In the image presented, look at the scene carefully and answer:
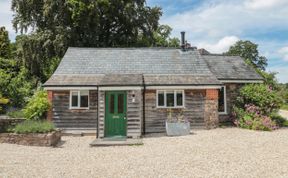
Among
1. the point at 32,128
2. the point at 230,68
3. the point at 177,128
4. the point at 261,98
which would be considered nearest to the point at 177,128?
the point at 177,128

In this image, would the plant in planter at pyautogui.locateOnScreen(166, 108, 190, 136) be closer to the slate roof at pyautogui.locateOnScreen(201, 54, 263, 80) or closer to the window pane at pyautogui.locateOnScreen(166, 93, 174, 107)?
the window pane at pyautogui.locateOnScreen(166, 93, 174, 107)

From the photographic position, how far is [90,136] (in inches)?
683

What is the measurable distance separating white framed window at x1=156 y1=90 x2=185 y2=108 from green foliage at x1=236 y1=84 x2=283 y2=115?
471cm

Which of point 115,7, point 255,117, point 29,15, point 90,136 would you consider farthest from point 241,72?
point 29,15

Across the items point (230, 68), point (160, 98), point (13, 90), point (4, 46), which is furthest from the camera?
point (4, 46)

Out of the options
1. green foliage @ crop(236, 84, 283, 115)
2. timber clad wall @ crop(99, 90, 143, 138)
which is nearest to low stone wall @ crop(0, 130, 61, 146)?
timber clad wall @ crop(99, 90, 143, 138)

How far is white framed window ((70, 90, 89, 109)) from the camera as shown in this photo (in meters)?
17.8

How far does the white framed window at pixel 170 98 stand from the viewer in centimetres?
1795

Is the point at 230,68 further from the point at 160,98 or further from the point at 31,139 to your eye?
the point at 31,139

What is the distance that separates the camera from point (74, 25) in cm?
3002

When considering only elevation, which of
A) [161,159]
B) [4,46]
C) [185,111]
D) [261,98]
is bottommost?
[161,159]

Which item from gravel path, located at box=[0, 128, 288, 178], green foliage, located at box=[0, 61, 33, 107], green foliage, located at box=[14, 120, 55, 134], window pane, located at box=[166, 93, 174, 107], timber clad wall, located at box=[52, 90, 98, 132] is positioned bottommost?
gravel path, located at box=[0, 128, 288, 178]

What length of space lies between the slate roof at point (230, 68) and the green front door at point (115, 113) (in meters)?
7.55

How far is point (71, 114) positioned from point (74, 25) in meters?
14.7
